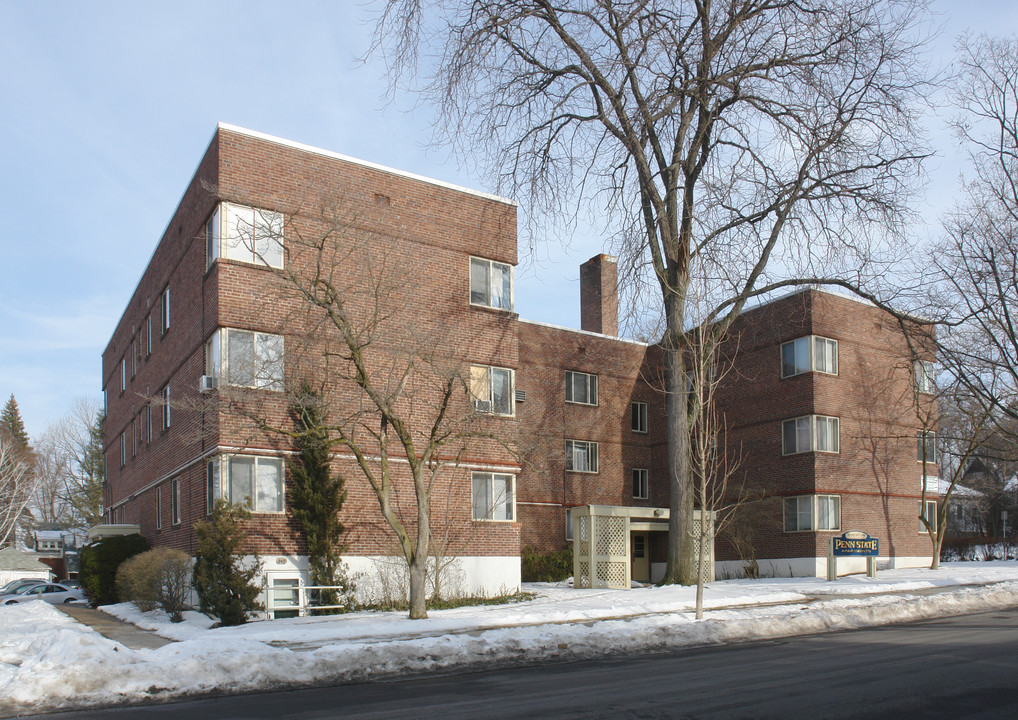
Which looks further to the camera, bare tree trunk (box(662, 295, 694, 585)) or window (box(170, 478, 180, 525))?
bare tree trunk (box(662, 295, 694, 585))

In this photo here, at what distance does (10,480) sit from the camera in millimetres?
55344

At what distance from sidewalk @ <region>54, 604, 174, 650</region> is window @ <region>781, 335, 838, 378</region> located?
21983 mm

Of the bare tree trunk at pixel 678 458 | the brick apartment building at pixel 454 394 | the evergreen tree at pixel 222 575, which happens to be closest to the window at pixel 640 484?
the brick apartment building at pixel 454 394

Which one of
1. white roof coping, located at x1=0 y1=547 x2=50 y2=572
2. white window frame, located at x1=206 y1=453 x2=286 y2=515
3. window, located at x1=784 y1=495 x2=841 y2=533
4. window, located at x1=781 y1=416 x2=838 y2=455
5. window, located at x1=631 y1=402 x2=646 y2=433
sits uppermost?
window, located at x1=631 y1=402 x2=646 y2=433

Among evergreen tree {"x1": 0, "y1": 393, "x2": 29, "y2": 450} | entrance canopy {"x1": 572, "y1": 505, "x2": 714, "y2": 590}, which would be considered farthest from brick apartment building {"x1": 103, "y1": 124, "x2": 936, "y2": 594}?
evergreen tree {"x1": 0, "y1": 393, "x2": 29, "y2": 450}

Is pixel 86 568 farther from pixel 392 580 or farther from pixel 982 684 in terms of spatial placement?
pixel 982 684

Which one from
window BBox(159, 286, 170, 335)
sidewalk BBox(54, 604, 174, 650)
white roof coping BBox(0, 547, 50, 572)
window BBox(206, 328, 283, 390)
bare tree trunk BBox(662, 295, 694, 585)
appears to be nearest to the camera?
sidewalk BBox(54, 604, 174, 650)

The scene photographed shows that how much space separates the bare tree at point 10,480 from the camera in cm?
5056

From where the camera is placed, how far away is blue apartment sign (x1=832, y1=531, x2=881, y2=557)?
1008 inches

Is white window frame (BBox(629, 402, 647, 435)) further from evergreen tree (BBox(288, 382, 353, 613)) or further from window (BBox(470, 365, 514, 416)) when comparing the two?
evergreen tree (BBox(288, 382, 353, 613))

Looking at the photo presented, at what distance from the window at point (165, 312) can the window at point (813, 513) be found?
2099 centimetres

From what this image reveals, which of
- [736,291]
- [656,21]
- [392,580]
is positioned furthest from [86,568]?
[656,21]

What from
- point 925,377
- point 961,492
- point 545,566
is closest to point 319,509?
point 545,566

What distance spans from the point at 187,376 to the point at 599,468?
657 inches
